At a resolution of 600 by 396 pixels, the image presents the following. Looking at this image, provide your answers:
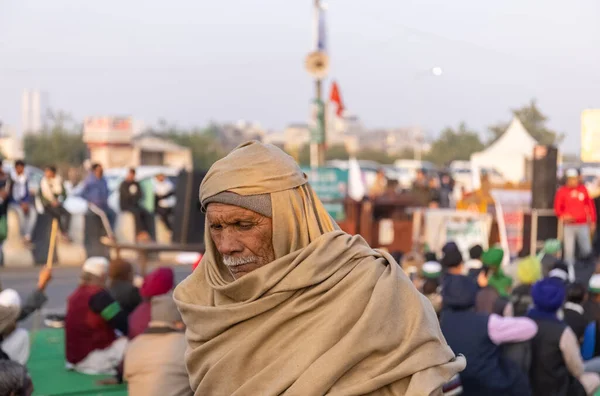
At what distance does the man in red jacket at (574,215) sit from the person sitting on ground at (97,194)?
751 centimetres

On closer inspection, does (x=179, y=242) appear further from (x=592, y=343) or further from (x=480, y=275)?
(x=592, y=343)

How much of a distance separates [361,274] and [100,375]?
6097 millimetres

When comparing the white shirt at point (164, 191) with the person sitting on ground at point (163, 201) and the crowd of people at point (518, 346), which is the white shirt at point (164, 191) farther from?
the crowd of people at point (518, 346)

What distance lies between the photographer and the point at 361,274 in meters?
2.59

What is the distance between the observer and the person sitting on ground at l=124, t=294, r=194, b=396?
18.0ft

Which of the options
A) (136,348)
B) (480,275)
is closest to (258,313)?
(136,348)

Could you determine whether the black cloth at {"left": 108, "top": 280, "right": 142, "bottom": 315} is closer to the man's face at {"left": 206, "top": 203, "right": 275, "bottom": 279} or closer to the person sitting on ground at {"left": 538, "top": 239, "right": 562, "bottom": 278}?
the person sitting on ground at {"left": 538, "top": 239, "right": 562, "bottom": 278}

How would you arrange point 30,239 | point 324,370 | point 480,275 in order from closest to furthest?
point 324,370 → point 480,275 → point 30,239

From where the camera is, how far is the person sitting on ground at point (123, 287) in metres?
9.06

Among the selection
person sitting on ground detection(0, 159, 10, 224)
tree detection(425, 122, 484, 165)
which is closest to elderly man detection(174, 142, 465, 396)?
person sitting on ground detection(0, 159, 10, 224)

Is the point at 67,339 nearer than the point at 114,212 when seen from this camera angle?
Yes

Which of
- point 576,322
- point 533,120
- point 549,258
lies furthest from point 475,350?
point 533,120

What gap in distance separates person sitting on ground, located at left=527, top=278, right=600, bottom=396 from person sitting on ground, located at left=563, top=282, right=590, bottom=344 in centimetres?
85

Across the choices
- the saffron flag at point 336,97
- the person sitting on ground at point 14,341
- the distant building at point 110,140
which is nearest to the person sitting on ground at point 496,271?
the person sitting on ground at point 14,341
